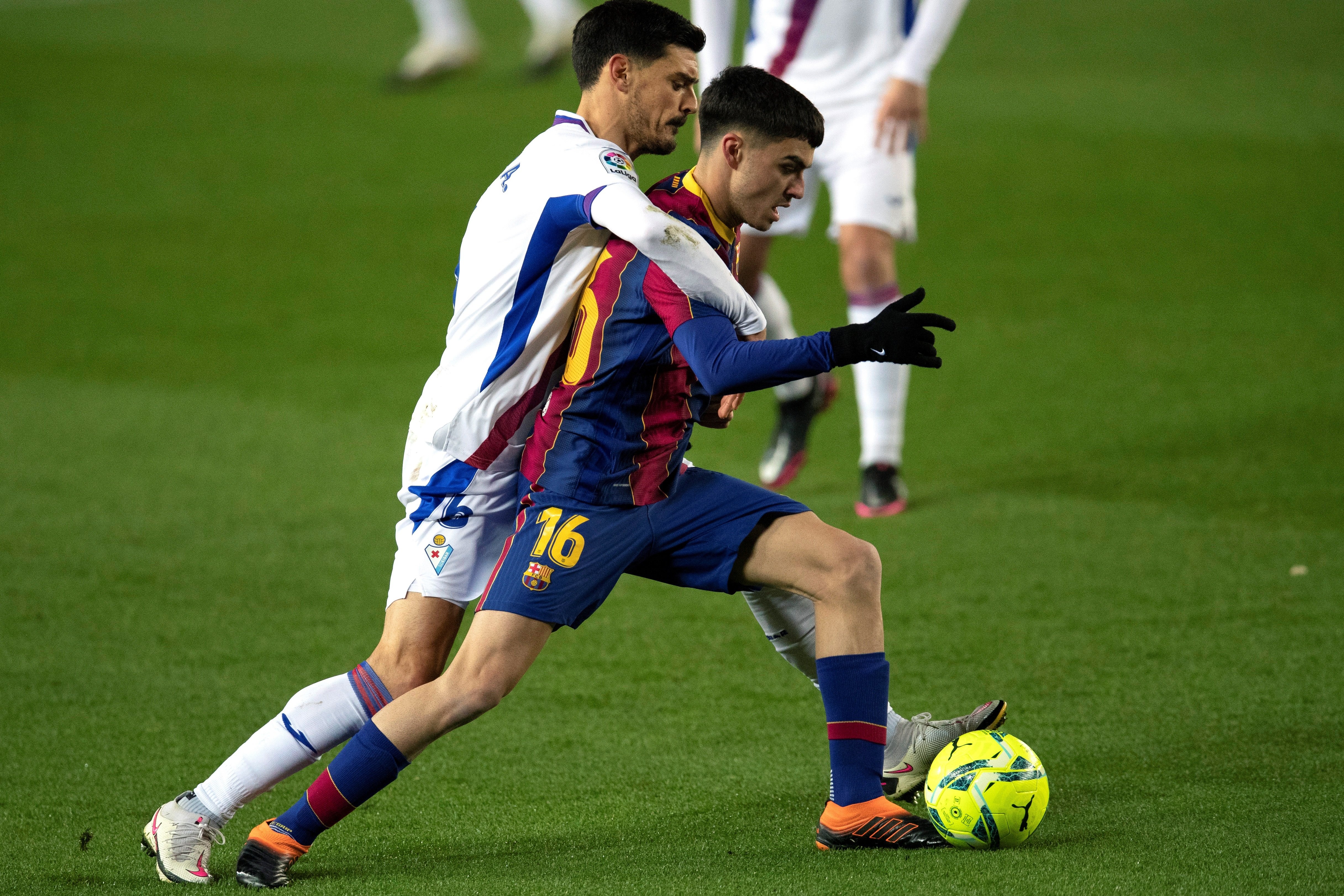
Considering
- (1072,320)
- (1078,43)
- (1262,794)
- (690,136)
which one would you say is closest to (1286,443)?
(1072,320)

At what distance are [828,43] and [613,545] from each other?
3398 mm

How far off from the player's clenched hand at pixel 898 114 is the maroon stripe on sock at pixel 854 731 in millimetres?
3110

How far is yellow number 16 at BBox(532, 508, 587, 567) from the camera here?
116 inches

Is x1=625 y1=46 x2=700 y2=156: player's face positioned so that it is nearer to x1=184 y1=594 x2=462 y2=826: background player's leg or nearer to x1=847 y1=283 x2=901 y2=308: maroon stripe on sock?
x1=184 y1=594 x2=462 y2=826: background player's leg

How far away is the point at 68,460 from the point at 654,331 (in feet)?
14.5

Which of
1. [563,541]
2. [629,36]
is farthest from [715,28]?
[563,541]

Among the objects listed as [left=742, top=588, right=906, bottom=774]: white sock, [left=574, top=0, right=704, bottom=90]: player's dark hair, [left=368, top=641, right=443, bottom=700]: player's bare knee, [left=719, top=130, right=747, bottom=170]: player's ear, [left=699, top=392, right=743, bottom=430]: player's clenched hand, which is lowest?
[left=368, top=641, right=443, bottom=700]: player's bare knee

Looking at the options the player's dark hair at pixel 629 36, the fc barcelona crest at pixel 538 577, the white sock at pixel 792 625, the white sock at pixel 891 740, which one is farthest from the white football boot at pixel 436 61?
the fc barcelona crest at pixel 538 577

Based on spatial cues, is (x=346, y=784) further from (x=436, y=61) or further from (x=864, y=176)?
(x=436, y=61)

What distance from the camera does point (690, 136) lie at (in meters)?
11.6

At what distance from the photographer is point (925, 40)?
18.6ft

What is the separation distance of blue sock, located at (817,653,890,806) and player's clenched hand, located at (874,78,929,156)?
10.0 ft

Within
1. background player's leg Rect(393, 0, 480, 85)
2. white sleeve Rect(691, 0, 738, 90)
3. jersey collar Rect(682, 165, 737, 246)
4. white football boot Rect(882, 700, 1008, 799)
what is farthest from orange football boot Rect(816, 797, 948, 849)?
background player's leg Rect(393, 0, 480, 85)

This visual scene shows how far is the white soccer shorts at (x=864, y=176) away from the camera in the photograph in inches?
223
